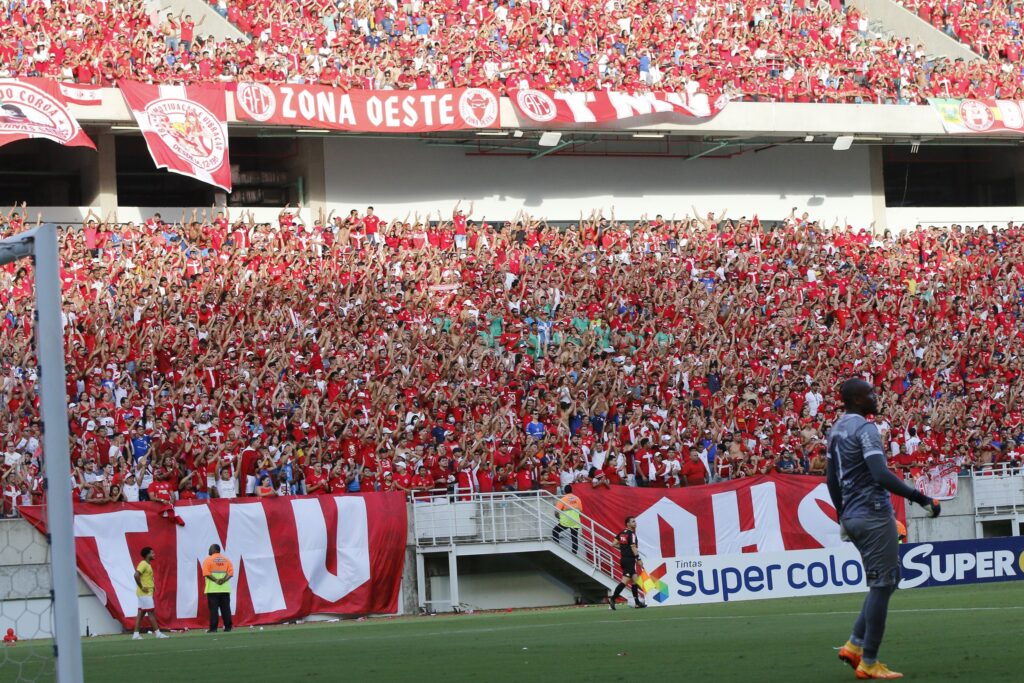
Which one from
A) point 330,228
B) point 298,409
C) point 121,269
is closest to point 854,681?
point 298,409

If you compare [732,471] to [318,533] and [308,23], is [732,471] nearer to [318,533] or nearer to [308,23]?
[318,533]

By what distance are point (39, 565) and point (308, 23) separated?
26.8 metres

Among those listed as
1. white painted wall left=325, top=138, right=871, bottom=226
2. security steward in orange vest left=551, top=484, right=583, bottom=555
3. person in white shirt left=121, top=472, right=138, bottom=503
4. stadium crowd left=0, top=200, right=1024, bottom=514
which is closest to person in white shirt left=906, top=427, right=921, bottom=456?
stadium crowd left=0, top=200, right=1024, bottom=514

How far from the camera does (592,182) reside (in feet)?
135

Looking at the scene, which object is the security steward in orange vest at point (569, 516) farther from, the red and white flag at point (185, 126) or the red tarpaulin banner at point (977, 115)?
the red tarpaulin banner at point (977, 115)

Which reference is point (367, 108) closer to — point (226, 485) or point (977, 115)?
point (226, 485)

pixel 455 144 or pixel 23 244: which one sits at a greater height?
pixel 455 144

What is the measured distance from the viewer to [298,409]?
26.1 metres

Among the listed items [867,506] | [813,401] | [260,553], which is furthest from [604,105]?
[867,506]

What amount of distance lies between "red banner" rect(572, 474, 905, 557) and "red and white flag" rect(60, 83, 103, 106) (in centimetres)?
1399

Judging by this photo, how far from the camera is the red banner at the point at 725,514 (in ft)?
86.6

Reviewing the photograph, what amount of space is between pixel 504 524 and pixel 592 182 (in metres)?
17.2

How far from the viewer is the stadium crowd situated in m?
25.1

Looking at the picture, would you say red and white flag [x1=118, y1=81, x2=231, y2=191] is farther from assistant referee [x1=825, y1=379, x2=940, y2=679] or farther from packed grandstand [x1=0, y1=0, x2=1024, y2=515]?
assistant referee [x1=825, y1=379, x2=940, y2=679]
